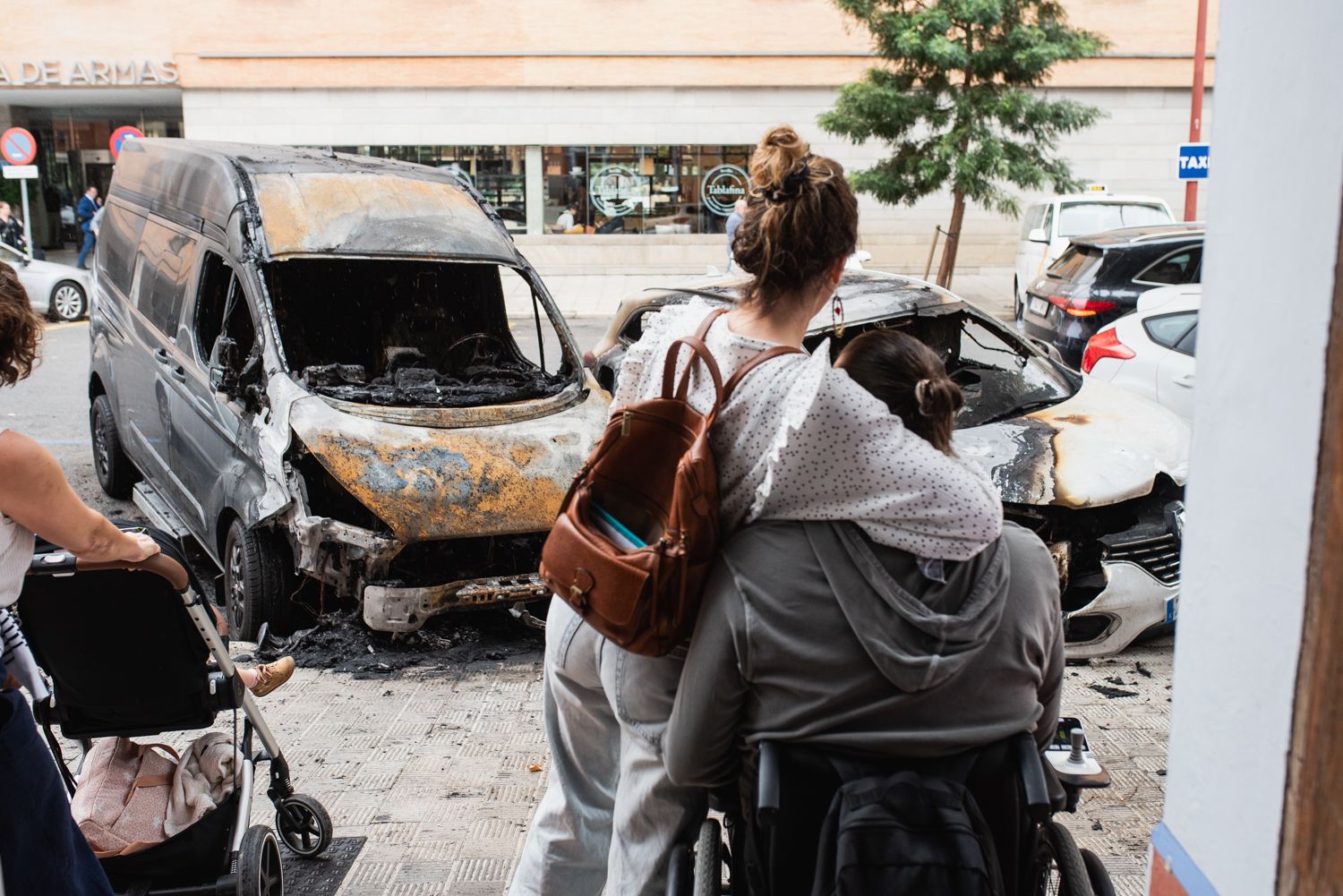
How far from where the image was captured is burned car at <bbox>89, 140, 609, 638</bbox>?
553 centimetres

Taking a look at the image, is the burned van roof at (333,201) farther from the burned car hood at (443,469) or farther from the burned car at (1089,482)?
the burned car at (1089,482)

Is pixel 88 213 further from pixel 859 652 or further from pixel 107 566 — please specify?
pixel 859 652

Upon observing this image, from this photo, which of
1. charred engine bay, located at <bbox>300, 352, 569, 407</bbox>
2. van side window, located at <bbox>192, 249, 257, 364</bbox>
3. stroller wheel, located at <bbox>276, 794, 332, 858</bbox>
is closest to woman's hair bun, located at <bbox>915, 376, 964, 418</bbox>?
stroller wheel, located at <bbox>276, 794, 332, 858</bbox>

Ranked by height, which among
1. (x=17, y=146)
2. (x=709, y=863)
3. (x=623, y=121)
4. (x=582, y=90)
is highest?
(x=582, y=90)

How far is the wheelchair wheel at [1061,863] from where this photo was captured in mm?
2340

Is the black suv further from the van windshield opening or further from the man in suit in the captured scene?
the man in suit

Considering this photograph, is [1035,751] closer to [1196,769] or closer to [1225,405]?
[1196,769]

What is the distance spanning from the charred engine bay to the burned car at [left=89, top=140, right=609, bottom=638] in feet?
0.05

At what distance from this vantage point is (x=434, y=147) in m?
26.0

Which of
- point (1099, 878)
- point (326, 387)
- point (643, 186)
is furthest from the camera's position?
point (643, 186)

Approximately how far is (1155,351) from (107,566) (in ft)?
22.8

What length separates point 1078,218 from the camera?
1705 cm

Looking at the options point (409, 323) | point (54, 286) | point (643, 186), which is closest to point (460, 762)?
point (409, 323)

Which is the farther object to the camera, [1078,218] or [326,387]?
[1078,218]
